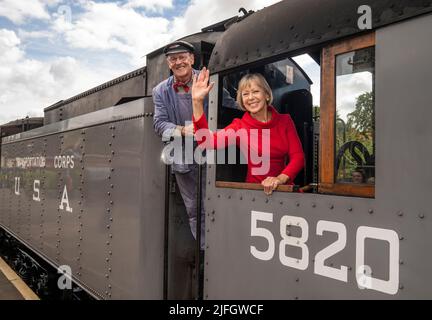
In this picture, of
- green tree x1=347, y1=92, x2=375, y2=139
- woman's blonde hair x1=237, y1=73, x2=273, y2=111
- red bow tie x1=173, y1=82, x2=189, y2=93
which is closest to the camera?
green tree x1=347, y1=92, x2=375, y2=139

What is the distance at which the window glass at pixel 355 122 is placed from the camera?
1.89m

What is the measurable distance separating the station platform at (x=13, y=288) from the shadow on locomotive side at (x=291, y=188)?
5.85 ft

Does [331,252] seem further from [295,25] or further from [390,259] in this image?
[295,25]

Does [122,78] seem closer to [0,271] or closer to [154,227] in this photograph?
[154,227]

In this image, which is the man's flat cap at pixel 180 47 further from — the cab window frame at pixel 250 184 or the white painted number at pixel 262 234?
the white painted number at pixel 262 234

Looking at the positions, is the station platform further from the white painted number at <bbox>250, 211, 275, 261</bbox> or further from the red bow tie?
the white painted number at <bbox>250, 211, 275, 261</bbox>

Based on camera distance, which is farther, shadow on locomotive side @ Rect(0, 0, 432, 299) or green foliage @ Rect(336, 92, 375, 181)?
green foliage @ Rect(336, 92, 375, 181)

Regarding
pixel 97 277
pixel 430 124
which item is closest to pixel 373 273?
pixel 430 124

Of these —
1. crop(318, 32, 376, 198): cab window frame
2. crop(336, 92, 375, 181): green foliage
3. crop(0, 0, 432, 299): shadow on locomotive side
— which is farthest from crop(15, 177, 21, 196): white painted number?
crop(336, 92, 375, 181): green foliage

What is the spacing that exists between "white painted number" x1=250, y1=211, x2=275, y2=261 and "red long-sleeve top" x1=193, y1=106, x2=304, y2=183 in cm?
32

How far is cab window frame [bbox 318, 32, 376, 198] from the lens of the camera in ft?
6.39

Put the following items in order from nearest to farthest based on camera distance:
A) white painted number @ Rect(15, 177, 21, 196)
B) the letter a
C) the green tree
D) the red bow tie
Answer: the green tree, the red bow tie, the letter a, white painted number @ Rect(15, 177, 21, 196)

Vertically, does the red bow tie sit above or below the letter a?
above

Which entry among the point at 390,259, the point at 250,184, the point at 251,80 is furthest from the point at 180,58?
the point at 390,259
